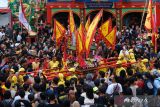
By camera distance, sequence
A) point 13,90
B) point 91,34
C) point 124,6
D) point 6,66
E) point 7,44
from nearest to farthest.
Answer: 1. point 13,90
2. point 6,66
3. point 91,34
4. point 7,44
5. point 124,6

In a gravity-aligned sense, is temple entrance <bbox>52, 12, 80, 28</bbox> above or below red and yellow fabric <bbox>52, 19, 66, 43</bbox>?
below

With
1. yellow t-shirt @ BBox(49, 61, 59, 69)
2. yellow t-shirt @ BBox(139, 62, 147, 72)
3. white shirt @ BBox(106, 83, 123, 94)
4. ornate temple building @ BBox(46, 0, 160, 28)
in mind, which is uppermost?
white shirt @ BBox(106, 83, 123, 94)

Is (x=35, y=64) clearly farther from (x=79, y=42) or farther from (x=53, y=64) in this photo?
(x=79, y=42)

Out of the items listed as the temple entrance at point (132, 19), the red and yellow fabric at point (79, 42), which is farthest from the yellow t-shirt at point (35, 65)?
the temple entrance at point (132, 19)

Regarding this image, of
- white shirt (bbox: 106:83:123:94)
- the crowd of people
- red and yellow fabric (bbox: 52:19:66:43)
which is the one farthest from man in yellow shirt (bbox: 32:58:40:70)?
white shirt (bbox: 106:83:123:94)

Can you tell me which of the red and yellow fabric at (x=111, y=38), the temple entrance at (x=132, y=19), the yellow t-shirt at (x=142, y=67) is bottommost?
the temple entrance at (x=132, y=19)

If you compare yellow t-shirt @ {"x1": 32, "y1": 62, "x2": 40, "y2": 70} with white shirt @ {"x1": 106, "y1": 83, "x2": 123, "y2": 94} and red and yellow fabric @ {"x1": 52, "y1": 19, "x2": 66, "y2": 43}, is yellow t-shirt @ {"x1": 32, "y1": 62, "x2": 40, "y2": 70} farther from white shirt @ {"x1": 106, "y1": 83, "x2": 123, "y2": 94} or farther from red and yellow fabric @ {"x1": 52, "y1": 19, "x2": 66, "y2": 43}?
white shirt @ {"x1": 106, "y1": 83, "x2": 123, "y2": 94}

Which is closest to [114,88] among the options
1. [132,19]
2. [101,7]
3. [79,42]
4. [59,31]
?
[79,42]

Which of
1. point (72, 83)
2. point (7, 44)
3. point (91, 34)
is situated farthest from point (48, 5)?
point (72, 83)

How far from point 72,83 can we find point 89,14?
22.1 metres

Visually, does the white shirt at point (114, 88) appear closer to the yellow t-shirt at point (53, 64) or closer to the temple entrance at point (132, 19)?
the yellow t-shirt at point (53, 64)

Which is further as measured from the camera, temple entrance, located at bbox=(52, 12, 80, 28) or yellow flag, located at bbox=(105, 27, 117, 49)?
temple entrance, located at bbox=(52, 12, 80, 28)

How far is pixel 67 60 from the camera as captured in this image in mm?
18688

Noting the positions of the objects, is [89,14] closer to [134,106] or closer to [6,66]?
[6,66]
